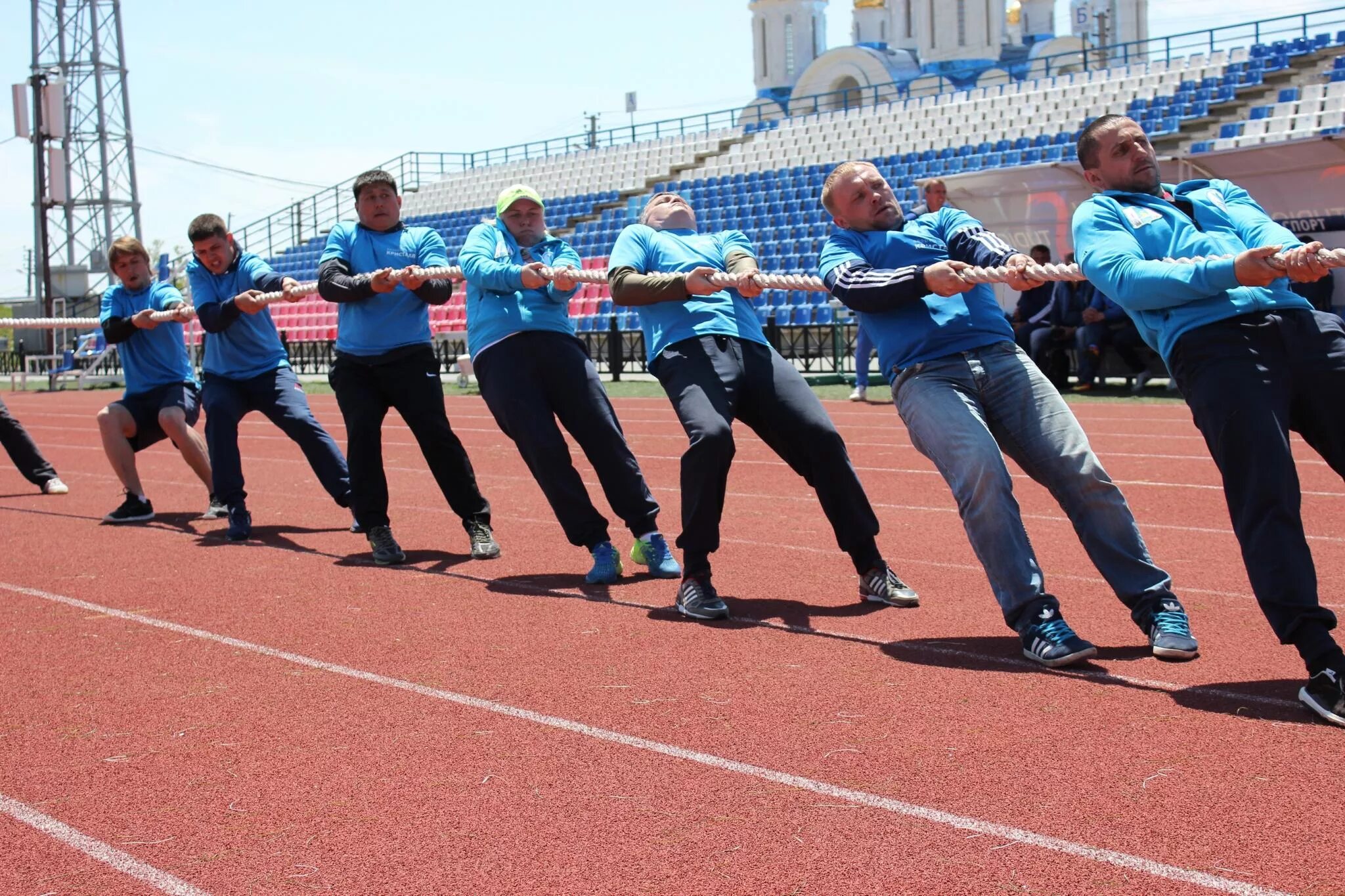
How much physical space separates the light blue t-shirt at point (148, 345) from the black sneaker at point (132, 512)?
728mm

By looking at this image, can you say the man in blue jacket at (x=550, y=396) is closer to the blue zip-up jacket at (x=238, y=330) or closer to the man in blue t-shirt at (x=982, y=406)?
the man in blue t-shirt at (x=982, y=406)

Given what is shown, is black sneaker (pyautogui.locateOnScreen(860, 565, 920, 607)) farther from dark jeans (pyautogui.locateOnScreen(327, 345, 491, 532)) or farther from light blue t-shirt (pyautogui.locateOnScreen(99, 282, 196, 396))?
light blue t-shirt (pyautogui.locateOnScreen(99, 282, 196, 396))

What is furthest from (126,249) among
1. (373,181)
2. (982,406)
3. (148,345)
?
(982,406)

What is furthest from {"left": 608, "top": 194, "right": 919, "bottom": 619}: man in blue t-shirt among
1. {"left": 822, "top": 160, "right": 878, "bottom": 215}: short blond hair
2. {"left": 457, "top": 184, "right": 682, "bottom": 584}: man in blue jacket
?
{"left": 457, "top": 184, "right": 682, "bottom": 584}: man in blue jacket

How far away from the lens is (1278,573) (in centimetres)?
444

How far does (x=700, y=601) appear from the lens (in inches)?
244

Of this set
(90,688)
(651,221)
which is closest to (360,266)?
(651,221)

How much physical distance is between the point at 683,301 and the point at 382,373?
90.3 inches

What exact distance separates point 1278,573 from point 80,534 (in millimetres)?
7437

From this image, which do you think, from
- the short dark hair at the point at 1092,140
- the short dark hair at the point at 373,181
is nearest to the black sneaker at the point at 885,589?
the short dark hair at the point at 1092,140

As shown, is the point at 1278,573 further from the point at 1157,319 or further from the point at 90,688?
the point at 90,688

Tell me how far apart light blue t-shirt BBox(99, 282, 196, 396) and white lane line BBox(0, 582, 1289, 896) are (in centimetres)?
419

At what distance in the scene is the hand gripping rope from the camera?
4523mm

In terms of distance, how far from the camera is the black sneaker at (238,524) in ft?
29.5
